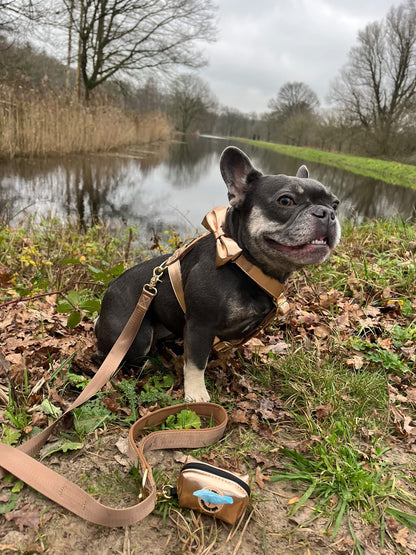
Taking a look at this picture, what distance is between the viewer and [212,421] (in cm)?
237

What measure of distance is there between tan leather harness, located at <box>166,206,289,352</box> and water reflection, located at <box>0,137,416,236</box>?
5013 mm

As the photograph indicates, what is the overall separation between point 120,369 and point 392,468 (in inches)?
74.2

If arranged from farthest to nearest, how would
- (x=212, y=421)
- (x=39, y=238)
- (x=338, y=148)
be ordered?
(x=338, y=148), (x=39, y=238), (x=212, y=421)

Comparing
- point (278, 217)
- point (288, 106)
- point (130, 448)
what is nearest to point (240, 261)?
point (278, 217)

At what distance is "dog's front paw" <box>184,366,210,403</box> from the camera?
2.47 m

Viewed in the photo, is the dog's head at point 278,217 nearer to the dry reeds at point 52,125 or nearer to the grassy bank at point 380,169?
the dry reeds at point 52,125

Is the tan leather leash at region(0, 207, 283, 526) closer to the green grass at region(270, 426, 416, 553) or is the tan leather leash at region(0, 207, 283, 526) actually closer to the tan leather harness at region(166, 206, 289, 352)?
the tan leather harness at region(166, 206, 289, 352)

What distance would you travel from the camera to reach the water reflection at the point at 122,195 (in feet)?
28.2

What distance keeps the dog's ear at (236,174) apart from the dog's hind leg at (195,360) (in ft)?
2.85

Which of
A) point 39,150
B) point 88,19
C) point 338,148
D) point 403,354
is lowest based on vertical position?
point 403,354

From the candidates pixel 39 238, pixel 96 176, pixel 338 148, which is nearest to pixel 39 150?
pixel 96 176

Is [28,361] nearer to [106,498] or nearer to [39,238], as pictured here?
[106,498]

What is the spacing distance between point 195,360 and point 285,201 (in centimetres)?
117

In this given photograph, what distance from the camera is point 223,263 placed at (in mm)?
2279
